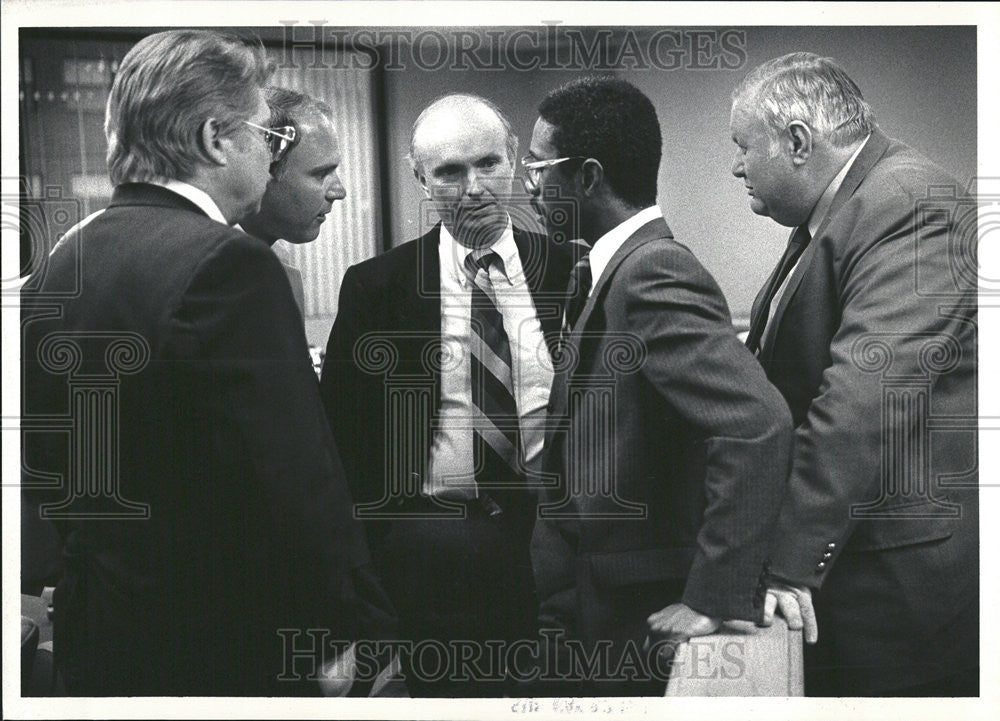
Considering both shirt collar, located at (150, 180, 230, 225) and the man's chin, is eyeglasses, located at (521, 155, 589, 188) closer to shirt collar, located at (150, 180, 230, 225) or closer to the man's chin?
the man's chin

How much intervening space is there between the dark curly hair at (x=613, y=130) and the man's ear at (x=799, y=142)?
17.8 inches

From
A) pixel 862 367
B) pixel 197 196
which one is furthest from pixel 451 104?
pixel 862 367

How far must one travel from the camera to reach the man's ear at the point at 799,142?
3.76m

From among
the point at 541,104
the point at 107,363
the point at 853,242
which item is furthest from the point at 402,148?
the point at 853,242

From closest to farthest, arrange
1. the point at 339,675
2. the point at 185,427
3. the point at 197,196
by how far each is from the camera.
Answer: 1. the point at 197,196
2. the point at 185,427
3. the point at 339,675

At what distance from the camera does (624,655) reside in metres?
3.87

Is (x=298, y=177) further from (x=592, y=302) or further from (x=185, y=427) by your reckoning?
(x=592, y=302)

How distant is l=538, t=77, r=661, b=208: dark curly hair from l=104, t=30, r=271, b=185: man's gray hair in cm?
102

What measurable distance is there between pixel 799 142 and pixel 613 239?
71 cm

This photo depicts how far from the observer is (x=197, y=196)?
3.54 m

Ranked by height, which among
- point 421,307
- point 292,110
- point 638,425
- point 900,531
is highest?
point 292,110

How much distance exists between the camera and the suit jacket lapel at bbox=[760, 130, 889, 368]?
371 centimetres

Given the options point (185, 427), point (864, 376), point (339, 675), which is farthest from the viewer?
point (339, 675)

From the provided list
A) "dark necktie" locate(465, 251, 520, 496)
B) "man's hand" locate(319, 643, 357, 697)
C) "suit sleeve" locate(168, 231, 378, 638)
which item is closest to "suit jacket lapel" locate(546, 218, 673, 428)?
"dark necktie" locate(465, 251, 520, 496)
